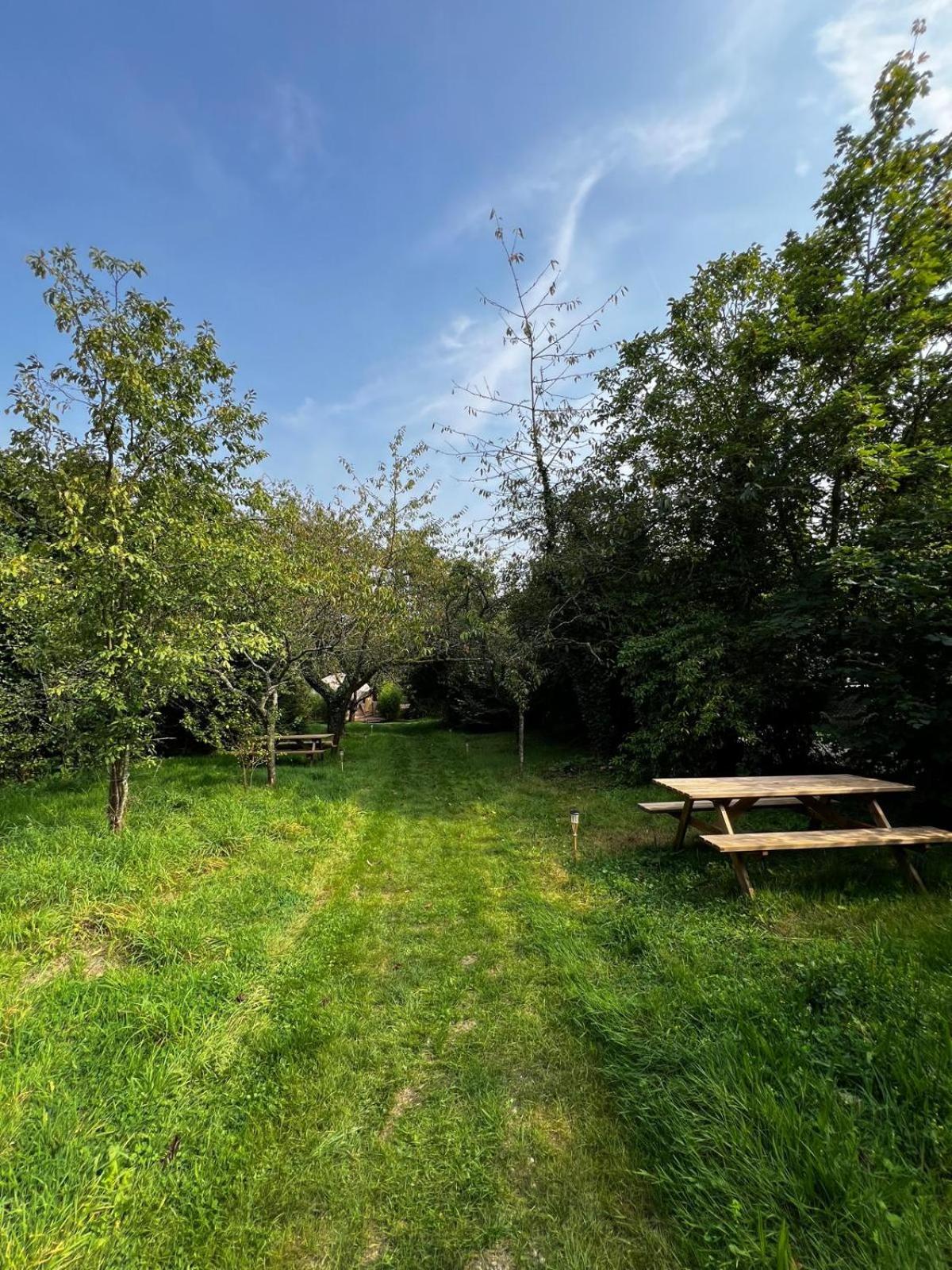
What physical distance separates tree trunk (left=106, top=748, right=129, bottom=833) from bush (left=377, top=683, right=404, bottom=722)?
20348 mm

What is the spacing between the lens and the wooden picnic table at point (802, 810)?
383 centimetres

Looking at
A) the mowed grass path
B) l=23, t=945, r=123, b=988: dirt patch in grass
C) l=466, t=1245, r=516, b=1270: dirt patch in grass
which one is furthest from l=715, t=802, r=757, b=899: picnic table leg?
l=23, t=945, r=123, b=988: dirt patch in grass

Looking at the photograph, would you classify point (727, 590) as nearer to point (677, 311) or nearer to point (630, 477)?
point (630, 477)

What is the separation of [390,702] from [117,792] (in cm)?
2112

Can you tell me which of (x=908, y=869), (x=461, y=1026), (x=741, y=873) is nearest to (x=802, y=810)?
(x=908, y=869)

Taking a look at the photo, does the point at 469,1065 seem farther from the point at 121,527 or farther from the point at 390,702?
the point at 390,702

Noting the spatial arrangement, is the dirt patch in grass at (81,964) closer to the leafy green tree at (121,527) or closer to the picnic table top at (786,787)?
the leafy green tree at (121,527)

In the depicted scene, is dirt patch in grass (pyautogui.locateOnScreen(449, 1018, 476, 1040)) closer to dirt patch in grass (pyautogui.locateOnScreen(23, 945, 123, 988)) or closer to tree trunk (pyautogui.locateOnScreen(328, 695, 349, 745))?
dirt patch in grass (pyautogui.locateOnScreen(23, 945, 123, 988))

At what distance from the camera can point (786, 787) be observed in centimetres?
453

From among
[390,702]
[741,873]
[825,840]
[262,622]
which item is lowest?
[741,873]

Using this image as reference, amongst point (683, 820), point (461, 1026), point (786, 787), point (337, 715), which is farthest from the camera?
point (337, 715)

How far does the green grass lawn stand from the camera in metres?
1.70

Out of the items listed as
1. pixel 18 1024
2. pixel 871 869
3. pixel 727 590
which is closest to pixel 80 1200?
pixel 18 1024

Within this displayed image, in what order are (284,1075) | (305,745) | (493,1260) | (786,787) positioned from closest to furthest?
1. (493,1260)
2. (284,1075)
3. (786,787)
4. (305,745)
